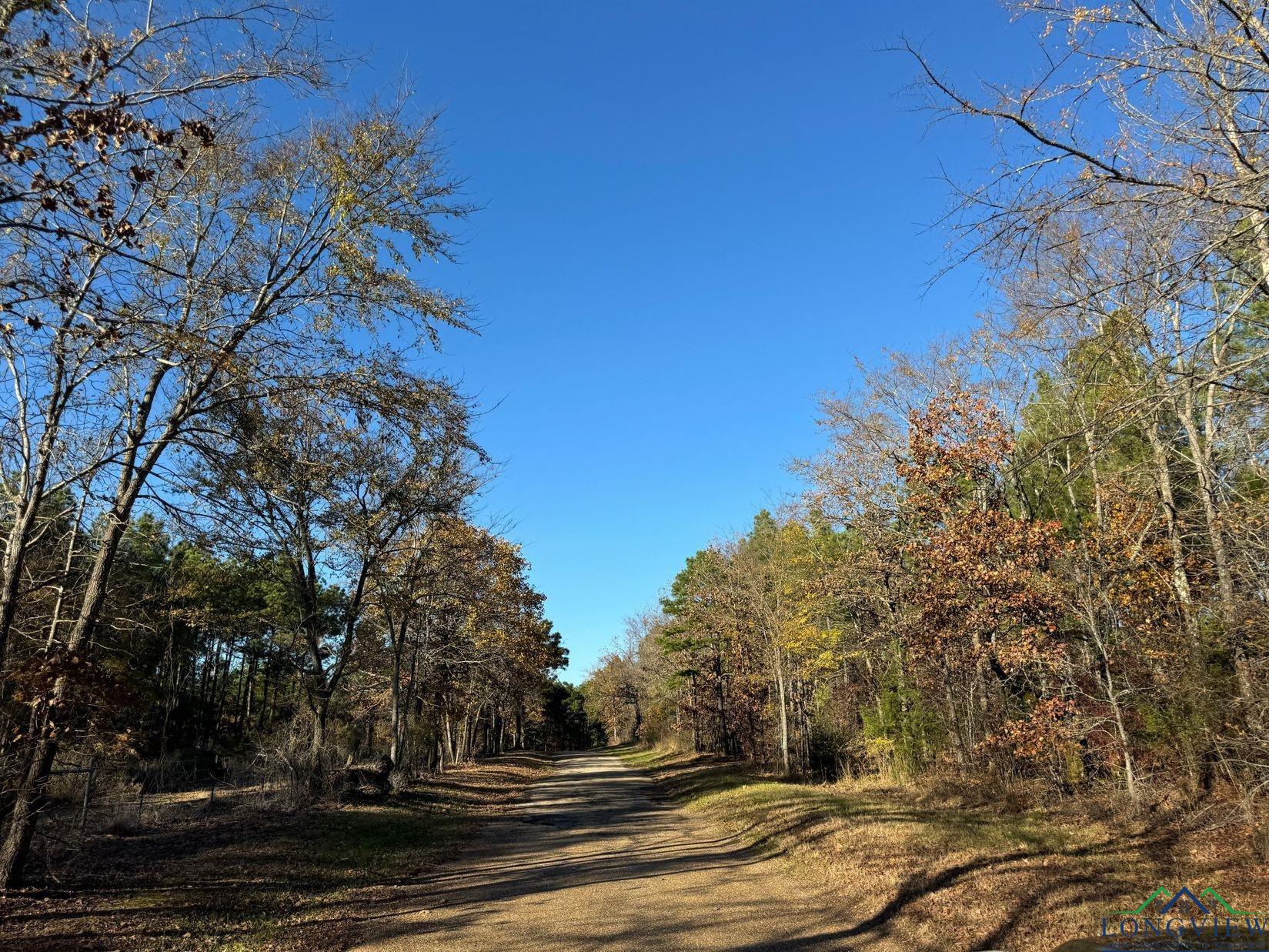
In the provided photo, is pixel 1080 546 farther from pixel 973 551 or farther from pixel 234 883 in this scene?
pixel 234 883

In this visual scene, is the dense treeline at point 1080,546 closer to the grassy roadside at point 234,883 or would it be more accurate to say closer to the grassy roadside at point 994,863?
the grassy roadside at point 994,863

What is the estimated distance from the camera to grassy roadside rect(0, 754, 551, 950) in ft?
23.1

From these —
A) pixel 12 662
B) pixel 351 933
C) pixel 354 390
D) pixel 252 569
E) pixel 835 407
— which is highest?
pixel 835 407

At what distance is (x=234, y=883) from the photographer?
29.9 feet

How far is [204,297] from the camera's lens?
30.2 feet

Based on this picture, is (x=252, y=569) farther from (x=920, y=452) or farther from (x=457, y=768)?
(x=457, y=768)

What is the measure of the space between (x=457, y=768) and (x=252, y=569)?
19.5 m

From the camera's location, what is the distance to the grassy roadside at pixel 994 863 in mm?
6859

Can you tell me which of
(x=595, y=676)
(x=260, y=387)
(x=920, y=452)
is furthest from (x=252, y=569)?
(x=595, y=676)
